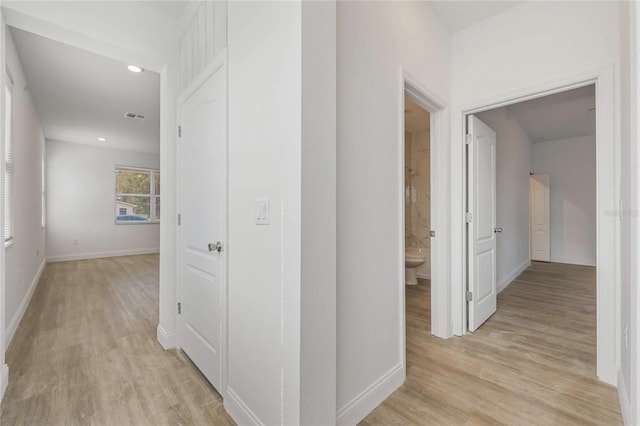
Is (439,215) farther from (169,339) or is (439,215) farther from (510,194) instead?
(510,194)

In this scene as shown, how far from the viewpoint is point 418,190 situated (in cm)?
499

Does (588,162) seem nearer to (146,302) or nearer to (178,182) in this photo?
(178,182)

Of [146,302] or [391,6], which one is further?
[146,302]

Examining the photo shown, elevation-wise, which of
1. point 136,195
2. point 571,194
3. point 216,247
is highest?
point 136,195

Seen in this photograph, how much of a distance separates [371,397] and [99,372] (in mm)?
1878

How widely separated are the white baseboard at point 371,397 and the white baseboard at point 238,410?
424 millimetres

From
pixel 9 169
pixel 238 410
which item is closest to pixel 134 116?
pixel 9 169

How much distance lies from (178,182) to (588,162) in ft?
24.8

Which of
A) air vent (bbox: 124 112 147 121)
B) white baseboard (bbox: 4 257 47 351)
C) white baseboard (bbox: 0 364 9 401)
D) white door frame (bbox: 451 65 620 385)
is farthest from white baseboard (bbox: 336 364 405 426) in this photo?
air vent (bbox: 124 112 147 121)

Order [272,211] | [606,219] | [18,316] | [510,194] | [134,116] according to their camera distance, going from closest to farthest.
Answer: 1. [272,211]
2. [606,219]
3. [18,316]
4. [510,194]
5. [134,116]

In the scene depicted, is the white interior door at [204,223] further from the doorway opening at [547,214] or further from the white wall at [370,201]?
the doorway opening at [547,214]

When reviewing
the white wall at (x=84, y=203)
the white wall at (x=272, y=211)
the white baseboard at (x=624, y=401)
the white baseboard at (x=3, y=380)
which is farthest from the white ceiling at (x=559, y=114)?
the white wall at (x=84, y=203)

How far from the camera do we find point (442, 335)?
251 cm

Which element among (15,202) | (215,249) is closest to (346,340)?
(215,249)
